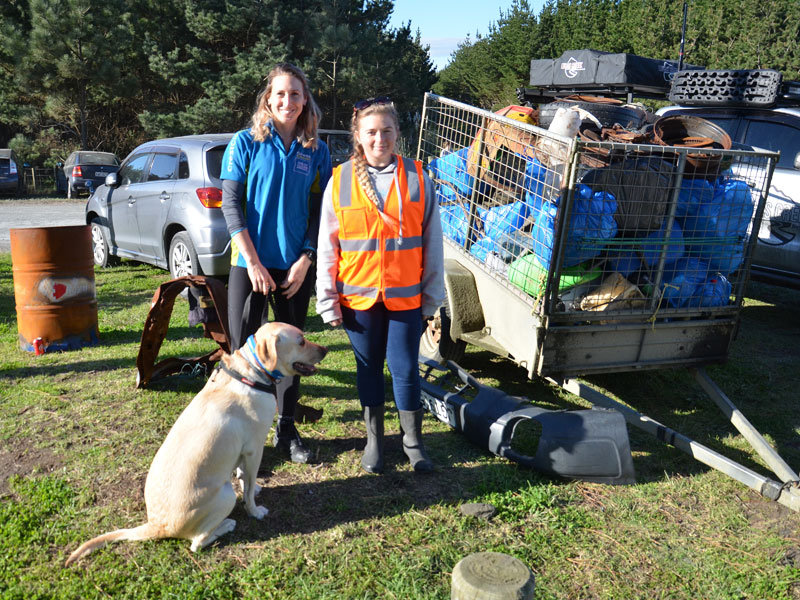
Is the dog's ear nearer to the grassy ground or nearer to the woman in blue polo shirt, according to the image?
the woman in blue polo shirt

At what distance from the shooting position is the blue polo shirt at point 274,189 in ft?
11.2

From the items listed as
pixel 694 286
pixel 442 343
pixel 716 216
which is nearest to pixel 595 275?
pixel 694 286

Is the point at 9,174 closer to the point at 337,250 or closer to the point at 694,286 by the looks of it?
the point at 337,250

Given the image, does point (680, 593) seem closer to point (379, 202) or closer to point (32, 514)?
point (379, 202)

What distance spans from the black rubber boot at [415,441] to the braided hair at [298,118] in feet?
5.20

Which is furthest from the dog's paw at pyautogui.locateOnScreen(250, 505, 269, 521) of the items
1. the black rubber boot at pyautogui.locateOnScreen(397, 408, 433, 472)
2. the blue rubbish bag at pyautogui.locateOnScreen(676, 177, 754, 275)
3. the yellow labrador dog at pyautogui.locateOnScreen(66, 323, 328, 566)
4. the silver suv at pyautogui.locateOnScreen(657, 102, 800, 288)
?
the silver suv at pyautogui.locateOnScreen(657, 102, 800, 288)

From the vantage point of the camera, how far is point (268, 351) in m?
3.05

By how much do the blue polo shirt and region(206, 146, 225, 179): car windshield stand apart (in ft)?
12.2

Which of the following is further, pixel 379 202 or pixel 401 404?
pixel 401 404

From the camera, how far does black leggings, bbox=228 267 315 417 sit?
355cm

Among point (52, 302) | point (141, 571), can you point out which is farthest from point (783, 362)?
point (52, 302)

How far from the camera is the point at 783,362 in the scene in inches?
237

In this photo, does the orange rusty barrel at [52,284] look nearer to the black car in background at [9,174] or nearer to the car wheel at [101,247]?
the car wheel at [101,247]

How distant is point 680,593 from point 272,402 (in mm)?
1997
